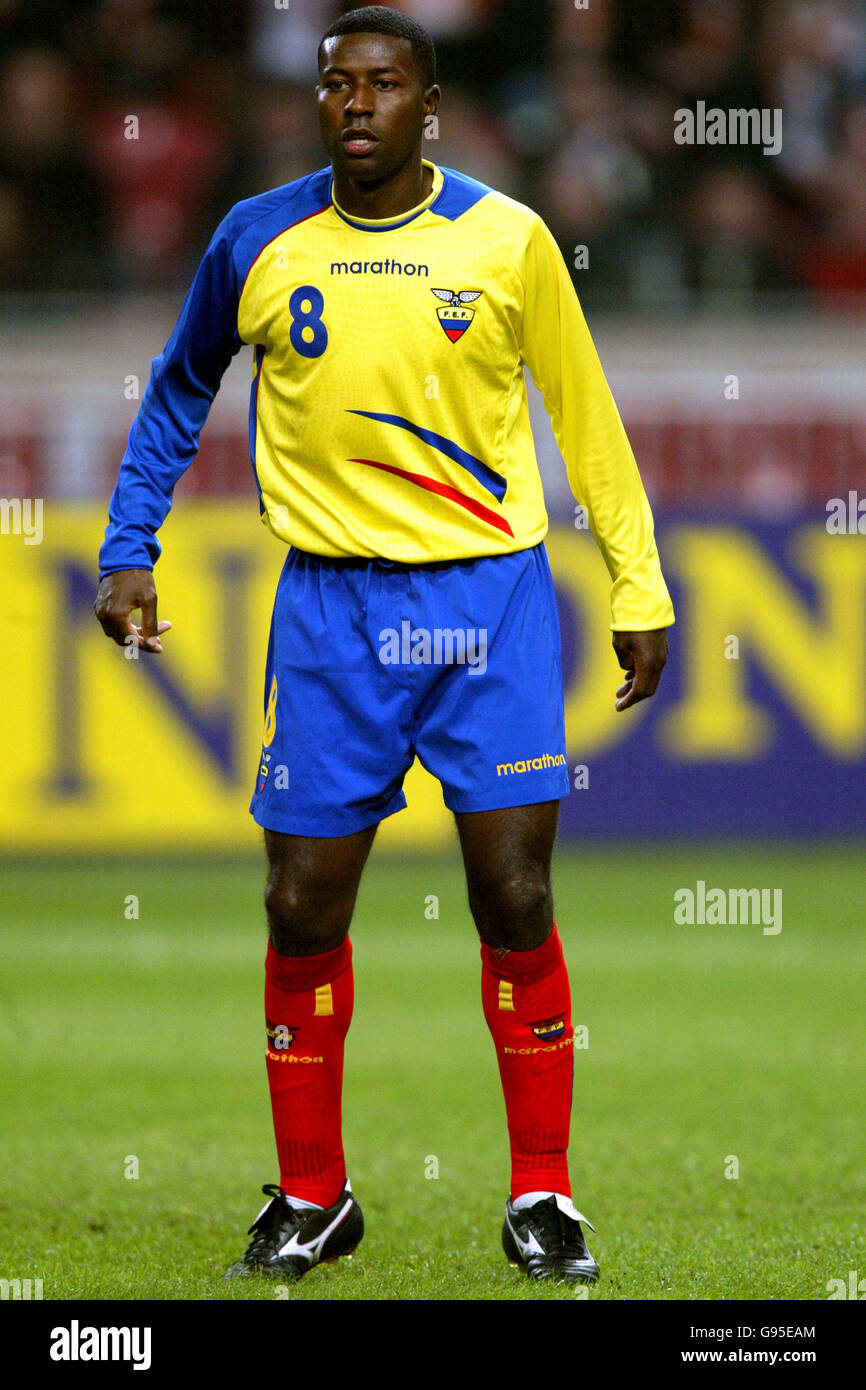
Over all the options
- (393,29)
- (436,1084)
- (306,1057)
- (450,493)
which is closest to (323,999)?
(306,1057)

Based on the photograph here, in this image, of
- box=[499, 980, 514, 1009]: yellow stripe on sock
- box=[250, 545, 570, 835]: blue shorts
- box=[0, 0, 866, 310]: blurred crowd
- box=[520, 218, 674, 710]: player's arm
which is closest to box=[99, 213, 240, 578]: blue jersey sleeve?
box=[250, 545, 570, 835]: blue shorts

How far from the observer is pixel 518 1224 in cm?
345

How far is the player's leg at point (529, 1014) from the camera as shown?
3.37 meters

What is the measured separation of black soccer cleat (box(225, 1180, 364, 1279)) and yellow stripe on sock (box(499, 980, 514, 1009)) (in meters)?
0.50

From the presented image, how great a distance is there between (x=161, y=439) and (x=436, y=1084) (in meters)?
2.46

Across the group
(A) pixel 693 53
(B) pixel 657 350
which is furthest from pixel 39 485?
(A) pixel 693 53

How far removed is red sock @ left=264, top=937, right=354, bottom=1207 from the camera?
3.51 m

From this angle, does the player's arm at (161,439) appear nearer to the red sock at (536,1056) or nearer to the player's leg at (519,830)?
the player's leg at (519,830)

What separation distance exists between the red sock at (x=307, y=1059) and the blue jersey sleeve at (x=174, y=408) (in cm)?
82

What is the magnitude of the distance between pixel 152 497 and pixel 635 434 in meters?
6.09

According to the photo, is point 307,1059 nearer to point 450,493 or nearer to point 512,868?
point 512,868

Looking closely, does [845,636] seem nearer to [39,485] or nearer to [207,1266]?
[39,485]

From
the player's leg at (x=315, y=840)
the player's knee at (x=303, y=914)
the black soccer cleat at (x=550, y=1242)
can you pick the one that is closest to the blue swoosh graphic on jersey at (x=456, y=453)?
the player's leg at (x=315, y=840)

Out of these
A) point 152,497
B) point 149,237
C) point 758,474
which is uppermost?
point 149,237
